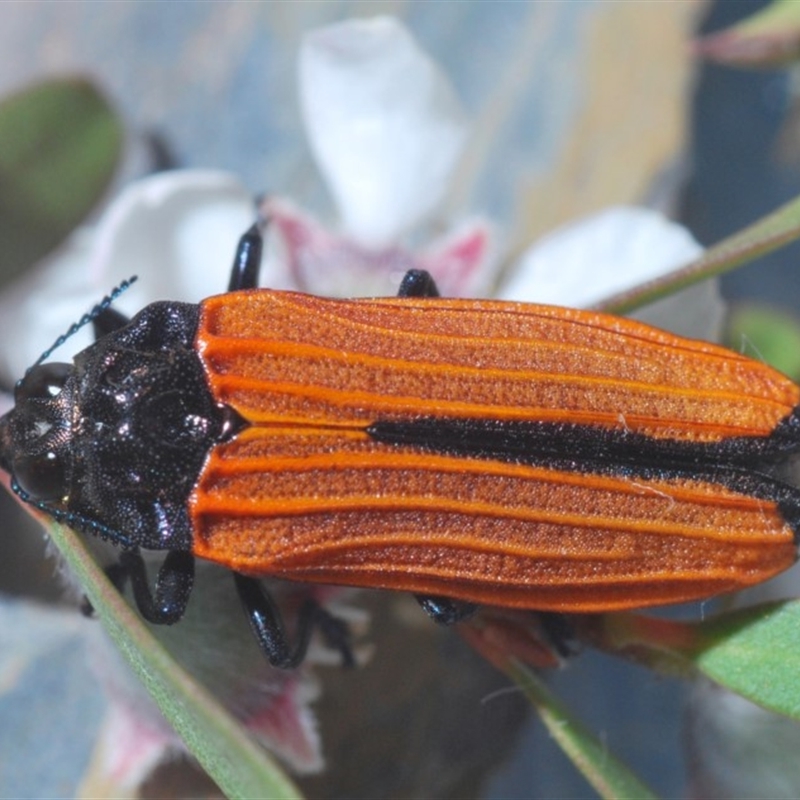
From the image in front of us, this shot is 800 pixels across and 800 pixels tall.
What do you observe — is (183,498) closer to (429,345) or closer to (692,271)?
(429,345)

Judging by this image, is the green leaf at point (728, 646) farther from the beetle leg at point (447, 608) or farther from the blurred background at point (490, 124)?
the blurred background at point (490, 124)

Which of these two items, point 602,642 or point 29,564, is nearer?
point 602,642

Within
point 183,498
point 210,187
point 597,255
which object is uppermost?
point 210,187

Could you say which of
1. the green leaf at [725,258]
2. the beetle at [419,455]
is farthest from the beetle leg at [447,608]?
the green leaf at [725,258]

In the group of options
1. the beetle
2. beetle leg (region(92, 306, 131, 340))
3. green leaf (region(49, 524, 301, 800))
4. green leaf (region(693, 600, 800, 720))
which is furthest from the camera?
beetle leg (region(92, 306, 131, 340))

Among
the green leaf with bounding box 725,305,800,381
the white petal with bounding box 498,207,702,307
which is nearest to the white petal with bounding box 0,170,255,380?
the white petal with bounding box 498,207,702,307

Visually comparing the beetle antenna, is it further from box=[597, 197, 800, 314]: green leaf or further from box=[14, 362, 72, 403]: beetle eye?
box=[597, 197, 800, 314]: green leaf

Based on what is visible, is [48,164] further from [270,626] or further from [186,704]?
[186,704]

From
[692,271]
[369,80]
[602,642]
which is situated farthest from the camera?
[369,80]

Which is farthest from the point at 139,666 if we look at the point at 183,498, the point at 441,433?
the point at 441,433
